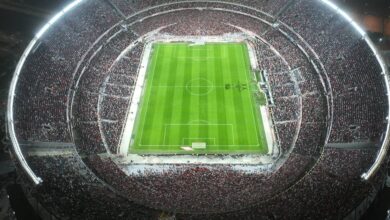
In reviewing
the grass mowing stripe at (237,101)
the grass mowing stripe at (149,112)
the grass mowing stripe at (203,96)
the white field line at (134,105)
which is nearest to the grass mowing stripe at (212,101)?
the grass mowing stripe at (203,96)

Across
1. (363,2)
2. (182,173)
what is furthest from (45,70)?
(363,2)

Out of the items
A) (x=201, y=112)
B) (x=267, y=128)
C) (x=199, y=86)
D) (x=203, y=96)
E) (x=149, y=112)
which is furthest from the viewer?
(x=199, y=86)

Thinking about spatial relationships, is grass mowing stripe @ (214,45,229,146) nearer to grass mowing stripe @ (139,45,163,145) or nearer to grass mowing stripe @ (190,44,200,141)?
grass mowing stripe @ (190,44,200,141)

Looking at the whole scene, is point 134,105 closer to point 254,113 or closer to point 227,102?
point 227,102

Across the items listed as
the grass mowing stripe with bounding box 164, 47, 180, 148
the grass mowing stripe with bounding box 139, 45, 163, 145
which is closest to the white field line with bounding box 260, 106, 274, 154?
the grass mowing stripe with bounding box 164, 47, 180, 148

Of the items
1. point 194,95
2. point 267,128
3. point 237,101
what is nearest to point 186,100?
point 194,95

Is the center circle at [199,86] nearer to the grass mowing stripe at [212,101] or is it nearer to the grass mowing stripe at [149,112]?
the grass mowing stripe at [212,101]
